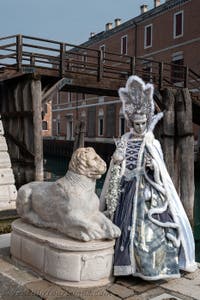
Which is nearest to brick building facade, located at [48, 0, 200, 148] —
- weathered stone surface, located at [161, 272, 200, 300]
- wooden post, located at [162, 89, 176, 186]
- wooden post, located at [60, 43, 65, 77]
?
wooden post, located at [162, 89, 176, 186]

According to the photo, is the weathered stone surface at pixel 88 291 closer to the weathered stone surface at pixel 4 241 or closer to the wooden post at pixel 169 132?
the weathered stone surface at pixel 4 241

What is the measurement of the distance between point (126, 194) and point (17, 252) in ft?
4.47

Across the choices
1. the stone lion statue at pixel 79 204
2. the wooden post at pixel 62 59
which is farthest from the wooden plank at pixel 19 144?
the stone lion statue at pixel 79 204

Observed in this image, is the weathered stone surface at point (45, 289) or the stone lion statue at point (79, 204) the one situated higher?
the stone lion statue at point (79, 204)

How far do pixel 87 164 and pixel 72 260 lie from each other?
0.91m

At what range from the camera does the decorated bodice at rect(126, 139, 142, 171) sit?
13.5 feet

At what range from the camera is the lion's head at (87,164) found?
372cm

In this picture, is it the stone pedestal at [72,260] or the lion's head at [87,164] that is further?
the lion's head at [87,164]

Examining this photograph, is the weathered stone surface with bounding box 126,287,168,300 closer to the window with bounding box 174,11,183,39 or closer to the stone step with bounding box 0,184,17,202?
the stone step with bounding box 0,184,17,202

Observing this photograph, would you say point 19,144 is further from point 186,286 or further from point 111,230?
point 186,286

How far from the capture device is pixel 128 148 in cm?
421

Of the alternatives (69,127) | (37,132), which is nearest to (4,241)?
(37,132)

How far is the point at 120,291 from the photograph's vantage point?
3.51 m

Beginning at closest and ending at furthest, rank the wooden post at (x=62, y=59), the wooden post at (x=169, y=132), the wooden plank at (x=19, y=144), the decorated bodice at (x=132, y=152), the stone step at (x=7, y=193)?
the decorated bodice at (x=132, y=152), the stone step at (x=7, y=193), the wooden plank at (x=19, y=144), the wooden post at (x=62, y=59), the wooden post at (x=169, y=132)
